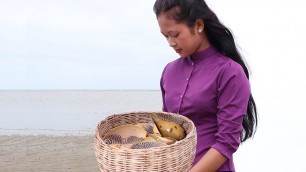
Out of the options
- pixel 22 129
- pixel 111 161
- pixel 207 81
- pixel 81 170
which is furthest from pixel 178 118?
pixel 22 129

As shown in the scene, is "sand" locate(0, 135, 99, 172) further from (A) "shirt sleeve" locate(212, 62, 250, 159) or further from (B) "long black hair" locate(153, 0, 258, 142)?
(A) "shirt sleeve" locate(212, 62, 250, 159)

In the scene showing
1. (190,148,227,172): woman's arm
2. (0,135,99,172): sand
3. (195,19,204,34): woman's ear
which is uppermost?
(195,19,204,34): woman's ear

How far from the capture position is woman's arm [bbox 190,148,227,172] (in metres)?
1.40

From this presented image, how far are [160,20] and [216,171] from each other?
0.67 meters

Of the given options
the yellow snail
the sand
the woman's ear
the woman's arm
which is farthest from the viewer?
the sand

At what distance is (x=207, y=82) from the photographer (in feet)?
4.94

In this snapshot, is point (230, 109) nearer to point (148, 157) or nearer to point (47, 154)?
point (148, 157)

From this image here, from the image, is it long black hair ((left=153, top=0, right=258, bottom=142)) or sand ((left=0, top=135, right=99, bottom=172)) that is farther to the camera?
sand ((left=0, top=135, right=99, bottom=172))

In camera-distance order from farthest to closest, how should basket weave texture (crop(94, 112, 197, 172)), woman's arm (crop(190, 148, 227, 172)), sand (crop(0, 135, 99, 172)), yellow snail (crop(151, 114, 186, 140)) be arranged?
sand (crop(0, 135, 99, 172)) < woman's arm (crop(190, 148, 227, 172)) < yellow snail (crop(151, 114, 186, 140)) < basket weave texture (crop(94, 112, 197, 172))

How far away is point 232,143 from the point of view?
1.43 metres

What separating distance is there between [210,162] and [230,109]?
225mm

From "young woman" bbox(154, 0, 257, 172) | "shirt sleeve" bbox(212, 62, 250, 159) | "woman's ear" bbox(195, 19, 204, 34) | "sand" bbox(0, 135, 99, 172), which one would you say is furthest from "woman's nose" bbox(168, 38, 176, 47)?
"sand" bbox(0, 135, 99, 172)

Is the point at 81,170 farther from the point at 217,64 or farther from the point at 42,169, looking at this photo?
the point at 217,64

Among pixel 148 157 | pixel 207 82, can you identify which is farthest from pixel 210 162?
pixel 148 157
